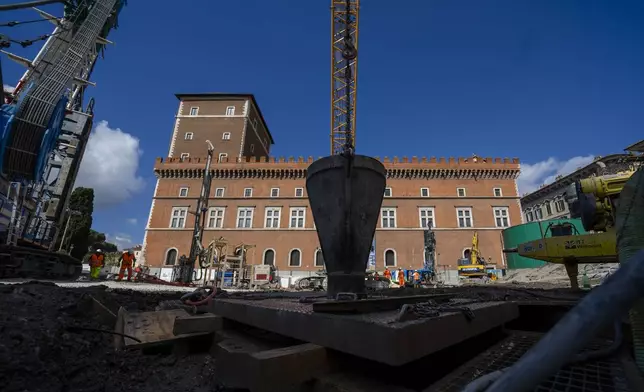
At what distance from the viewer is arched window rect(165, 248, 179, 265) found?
33875mm

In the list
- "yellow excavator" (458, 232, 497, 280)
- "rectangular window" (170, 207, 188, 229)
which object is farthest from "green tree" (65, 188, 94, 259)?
"yellow excavator" (458, 232, 497, 280)

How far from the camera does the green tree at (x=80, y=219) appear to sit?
27.6 metres

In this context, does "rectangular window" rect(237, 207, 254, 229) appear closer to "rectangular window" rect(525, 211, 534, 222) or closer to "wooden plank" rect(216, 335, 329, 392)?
"wooden plank" rect(216, 335, 329, 392)

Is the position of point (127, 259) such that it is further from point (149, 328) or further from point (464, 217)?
point (464, 217)

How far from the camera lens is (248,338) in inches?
119

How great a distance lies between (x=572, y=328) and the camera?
0.86 metres

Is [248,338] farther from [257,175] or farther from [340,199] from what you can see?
[257,175]

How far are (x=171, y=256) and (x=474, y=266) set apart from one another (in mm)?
32930

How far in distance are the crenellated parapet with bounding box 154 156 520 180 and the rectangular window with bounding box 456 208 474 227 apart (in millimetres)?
4287

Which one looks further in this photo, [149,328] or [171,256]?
[171,256]

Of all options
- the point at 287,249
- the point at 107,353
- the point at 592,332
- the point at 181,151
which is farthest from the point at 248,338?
the point at 181,151

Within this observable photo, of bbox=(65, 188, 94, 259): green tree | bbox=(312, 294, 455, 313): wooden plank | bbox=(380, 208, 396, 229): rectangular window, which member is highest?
bbox=(380, 208, 396, 229): rectangular window

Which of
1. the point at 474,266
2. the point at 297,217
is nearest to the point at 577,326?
the point at 474,266

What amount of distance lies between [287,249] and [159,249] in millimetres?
15133
